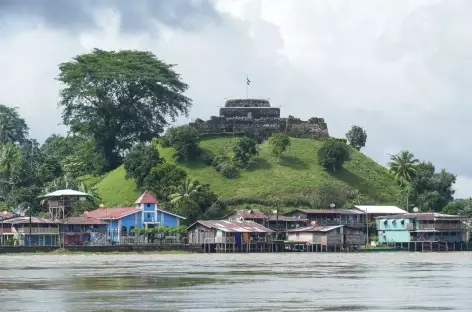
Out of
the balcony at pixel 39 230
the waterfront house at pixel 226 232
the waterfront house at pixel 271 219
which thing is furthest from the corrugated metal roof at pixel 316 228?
the balcony at pixel 39 230

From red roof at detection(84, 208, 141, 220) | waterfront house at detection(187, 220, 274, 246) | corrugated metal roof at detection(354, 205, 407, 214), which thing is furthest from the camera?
corrugated metal roof at detection(354, 205, 407, 214)

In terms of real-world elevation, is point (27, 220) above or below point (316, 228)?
above

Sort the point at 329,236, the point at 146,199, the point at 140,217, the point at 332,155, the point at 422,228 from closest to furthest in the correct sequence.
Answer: the point at 329,236 → the point at 146,199 → the point at 140,217 → the point at 422,228 → the point at 332,155

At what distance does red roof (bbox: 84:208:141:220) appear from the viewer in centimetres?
12558

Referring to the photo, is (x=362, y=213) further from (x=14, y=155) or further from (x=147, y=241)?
(x=14, y=155)

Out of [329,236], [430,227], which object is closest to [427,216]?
[430,227]

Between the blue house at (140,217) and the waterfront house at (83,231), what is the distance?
4.79 ft

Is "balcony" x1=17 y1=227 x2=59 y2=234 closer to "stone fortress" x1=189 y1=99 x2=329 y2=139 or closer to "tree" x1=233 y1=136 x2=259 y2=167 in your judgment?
"tree" x1=233 y1=136 x2=259 y2=167

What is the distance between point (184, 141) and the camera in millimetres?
146000

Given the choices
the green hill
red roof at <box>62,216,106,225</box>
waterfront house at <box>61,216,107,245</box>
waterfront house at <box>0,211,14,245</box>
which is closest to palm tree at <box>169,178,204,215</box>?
the green hill

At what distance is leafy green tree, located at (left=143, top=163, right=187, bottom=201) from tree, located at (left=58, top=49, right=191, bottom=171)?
22620 millimetres

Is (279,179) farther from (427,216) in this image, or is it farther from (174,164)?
(427,216)

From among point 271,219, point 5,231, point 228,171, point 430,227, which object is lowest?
point 430,227

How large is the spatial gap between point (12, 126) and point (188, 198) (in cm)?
6996
